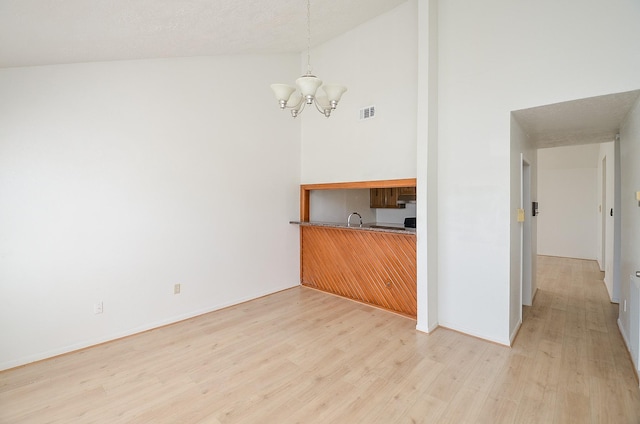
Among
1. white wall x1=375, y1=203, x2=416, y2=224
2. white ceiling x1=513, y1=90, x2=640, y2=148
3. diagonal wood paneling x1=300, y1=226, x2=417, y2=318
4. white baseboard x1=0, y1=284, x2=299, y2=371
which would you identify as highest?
white ceiling x1=513, y1=90, x2=640, y2=148

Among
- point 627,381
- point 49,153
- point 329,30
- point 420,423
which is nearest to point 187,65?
point 49,153

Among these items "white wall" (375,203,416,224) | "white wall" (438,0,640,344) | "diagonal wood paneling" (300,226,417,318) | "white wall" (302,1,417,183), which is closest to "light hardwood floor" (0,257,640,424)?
"diagonal wood paneling" (300,226,417,318)

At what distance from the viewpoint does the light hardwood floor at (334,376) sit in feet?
6.60

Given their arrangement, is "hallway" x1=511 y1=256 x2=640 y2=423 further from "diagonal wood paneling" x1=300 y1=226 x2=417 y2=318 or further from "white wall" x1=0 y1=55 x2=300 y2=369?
"white wall" x1=0 y1=55 x2=300 y2=369

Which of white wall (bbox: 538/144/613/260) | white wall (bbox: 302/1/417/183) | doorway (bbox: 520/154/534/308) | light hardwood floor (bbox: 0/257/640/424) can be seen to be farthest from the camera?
white wall (bbox: 538/144/613/260)

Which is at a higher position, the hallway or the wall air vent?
the wall air vent

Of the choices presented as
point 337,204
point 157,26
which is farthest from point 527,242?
point 157,26

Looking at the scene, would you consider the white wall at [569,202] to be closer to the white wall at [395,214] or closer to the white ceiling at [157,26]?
the white wall at [395,214]

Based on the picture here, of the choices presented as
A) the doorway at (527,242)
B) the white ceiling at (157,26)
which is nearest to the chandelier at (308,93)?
the white ceiling at (157,26)

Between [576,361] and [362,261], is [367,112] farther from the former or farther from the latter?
[576,361]

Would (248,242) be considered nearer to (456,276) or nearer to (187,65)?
(187,65)

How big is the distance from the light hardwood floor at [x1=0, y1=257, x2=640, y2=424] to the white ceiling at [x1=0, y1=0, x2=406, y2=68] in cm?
261

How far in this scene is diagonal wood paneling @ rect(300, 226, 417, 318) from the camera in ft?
12.0

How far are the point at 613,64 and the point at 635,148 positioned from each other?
764 mm
